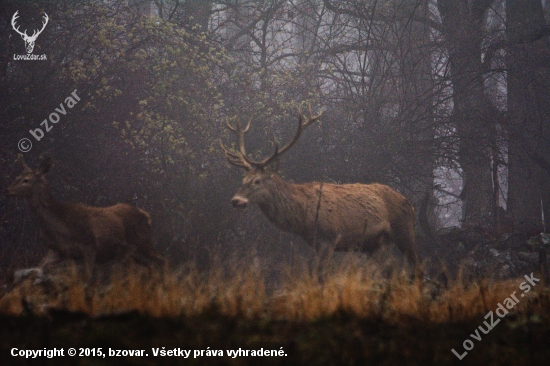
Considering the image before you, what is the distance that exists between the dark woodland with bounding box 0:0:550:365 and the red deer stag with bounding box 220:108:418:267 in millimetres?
73

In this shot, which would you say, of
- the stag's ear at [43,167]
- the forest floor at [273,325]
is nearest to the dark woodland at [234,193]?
the forest floor at [273,325]

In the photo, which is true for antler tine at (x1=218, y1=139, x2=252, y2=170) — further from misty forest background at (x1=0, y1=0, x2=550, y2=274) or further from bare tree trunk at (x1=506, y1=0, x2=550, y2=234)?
bare tree trunk at (x1=506, y1=0, x2=550, y2=234)

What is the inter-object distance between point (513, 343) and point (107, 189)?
7.59 metres

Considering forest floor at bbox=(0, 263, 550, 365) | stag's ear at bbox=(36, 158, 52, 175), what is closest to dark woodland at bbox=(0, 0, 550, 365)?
forest floor at bbox=(0, 263, 550, 365)

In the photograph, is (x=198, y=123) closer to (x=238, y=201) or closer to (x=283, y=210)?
(x=283, y=210)

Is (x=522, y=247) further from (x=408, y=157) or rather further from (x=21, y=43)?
(x=21, y=43)

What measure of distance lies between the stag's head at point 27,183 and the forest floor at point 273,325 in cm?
156

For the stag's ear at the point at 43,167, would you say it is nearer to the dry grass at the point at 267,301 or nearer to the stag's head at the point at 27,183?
the stag's head at the point at 27,183

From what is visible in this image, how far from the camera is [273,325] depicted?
4.24 metres

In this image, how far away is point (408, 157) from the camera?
44.1 ft

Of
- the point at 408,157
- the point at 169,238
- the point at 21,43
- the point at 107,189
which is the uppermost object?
the point at 21,43

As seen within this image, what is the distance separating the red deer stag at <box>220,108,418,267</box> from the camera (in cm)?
866

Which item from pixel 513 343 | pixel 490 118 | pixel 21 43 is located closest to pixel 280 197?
pixel 513 343

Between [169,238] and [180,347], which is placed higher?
[169,238]
